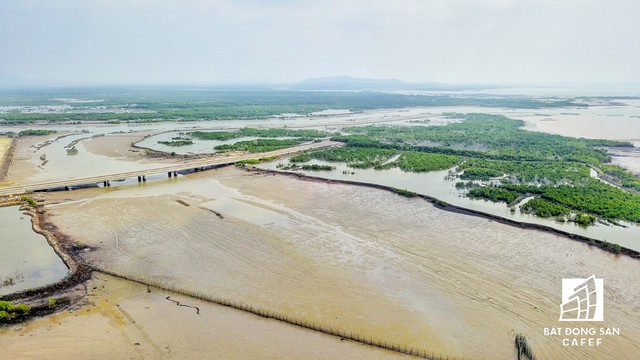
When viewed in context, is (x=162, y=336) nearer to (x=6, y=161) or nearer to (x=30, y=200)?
(x=30, y=200)

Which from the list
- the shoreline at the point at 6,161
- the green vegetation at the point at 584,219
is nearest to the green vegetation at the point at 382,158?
the green vegetation at the point at 584,219

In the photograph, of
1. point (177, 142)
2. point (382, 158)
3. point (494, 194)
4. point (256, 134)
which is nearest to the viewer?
point (494, 194)

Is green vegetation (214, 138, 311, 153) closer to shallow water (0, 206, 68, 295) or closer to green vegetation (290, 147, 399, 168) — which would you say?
green vegetation (290, 147, 399, 168)

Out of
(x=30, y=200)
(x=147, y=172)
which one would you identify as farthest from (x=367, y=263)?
(x=147, y=172)

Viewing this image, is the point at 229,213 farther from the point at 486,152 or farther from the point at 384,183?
the point at 486,152

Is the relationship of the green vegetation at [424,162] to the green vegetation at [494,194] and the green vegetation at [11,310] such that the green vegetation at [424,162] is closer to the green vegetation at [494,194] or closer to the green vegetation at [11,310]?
the green vegetation at [494,194]
